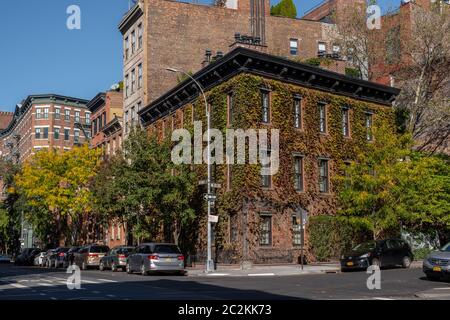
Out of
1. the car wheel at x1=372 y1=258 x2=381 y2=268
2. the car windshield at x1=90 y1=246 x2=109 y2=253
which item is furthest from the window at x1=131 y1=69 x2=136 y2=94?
the car wheel at x1=372 y1=258 x2=381 y2=268

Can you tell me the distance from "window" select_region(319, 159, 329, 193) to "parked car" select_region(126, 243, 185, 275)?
13.3 m

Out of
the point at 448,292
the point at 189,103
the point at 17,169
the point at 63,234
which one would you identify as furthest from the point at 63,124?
the point at 448,292

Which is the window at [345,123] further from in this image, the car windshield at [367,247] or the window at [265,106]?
the car windshield at [367,247]

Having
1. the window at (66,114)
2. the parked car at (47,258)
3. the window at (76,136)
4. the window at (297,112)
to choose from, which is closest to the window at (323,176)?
the window at (297,112)

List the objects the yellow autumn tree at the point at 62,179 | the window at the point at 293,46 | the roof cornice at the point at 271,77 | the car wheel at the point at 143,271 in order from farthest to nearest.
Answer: the window at the point at 293,46
the yellow autumn tree at the point at 62,179
the roof cornice at the point at 271,77
the car wheel at the point at 143,271

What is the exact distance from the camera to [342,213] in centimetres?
4006

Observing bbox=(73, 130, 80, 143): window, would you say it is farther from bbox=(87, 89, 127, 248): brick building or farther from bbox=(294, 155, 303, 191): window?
bbox=(294, 155, 303, 191): window

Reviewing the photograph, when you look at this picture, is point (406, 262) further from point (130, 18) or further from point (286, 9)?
point (286, 9)

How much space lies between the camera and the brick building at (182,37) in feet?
177

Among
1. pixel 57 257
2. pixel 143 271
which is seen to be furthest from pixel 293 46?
pixel 143 271

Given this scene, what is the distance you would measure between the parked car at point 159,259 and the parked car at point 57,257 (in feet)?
53.8

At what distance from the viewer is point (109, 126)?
63.2 m

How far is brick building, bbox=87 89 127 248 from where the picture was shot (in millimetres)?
60062

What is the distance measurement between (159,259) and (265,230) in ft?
28.4
